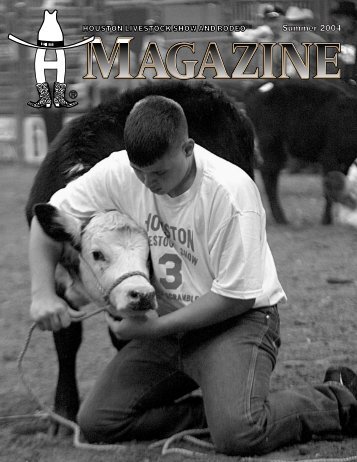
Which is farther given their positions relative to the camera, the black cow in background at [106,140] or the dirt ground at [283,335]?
the black cow in background at [106,140]

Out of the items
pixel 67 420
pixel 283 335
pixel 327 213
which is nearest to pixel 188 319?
pixel 67 420

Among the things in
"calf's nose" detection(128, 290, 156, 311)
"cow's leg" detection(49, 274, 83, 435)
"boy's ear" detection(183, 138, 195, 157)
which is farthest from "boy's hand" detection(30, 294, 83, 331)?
"boy's ear" detection(183, 138, 195, 157)

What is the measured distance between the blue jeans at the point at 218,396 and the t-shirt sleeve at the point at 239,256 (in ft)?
0.82

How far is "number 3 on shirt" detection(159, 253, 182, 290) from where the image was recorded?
123 inches

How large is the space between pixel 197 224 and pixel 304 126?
17.7 ft

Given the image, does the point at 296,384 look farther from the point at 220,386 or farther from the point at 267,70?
the point at 267,70

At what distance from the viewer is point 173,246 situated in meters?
3.12

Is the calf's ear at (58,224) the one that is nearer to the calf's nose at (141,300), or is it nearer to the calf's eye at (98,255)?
the calf's eye at (98,255)

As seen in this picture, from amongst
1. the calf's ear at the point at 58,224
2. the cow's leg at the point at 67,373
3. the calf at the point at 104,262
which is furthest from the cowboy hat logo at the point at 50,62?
the calf's ear at the point at 58,224

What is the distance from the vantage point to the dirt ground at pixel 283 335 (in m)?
3.17

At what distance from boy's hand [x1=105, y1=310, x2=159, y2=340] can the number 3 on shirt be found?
0.24 metres

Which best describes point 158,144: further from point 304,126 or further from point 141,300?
point 304,126

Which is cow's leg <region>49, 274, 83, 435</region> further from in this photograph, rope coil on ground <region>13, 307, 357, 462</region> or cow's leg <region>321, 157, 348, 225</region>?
cow's leg <region>321, 157, 348, 225</region>

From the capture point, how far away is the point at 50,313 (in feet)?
9.81
